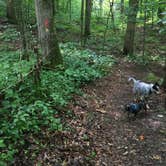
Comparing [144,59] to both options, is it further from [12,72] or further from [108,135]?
[108,135]

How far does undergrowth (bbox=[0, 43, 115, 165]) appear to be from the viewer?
16.2ft

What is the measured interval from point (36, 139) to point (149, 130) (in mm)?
2945

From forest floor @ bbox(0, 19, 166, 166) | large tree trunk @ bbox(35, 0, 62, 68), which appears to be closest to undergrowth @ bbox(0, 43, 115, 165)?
forest floor @ bbox(0, 19, 166, 166)

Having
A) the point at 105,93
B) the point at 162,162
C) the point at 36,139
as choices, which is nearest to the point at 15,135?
the point at 36,139

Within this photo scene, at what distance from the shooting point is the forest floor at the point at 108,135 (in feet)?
17.5

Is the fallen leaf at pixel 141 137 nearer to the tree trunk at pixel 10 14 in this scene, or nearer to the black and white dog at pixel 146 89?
the black and white dog at pixel 146 89

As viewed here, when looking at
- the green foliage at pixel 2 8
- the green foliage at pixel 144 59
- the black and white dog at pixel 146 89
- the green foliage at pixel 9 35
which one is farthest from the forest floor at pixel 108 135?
the green foliage at pixel 2 8

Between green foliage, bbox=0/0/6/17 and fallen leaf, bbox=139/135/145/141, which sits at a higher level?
green foliage, bbox=0/0/6/17

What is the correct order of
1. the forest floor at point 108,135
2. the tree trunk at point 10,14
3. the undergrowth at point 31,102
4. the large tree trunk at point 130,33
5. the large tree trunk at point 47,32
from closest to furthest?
the undergrowth at point 31,102 < the forest floor at point 108,135 < the large tree trunk at point 47,32 < the large tree trunk at point 130,33 < the tree trunk at point 10,14

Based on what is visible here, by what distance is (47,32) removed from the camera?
840cm

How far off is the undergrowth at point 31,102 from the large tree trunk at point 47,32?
0.45 metres

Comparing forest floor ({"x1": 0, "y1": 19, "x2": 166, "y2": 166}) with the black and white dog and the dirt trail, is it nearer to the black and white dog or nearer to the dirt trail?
the dirt trail

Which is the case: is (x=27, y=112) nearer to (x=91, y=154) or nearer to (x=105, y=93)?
(x=91, y=154)

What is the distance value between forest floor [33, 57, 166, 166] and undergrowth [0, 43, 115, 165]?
349mm
